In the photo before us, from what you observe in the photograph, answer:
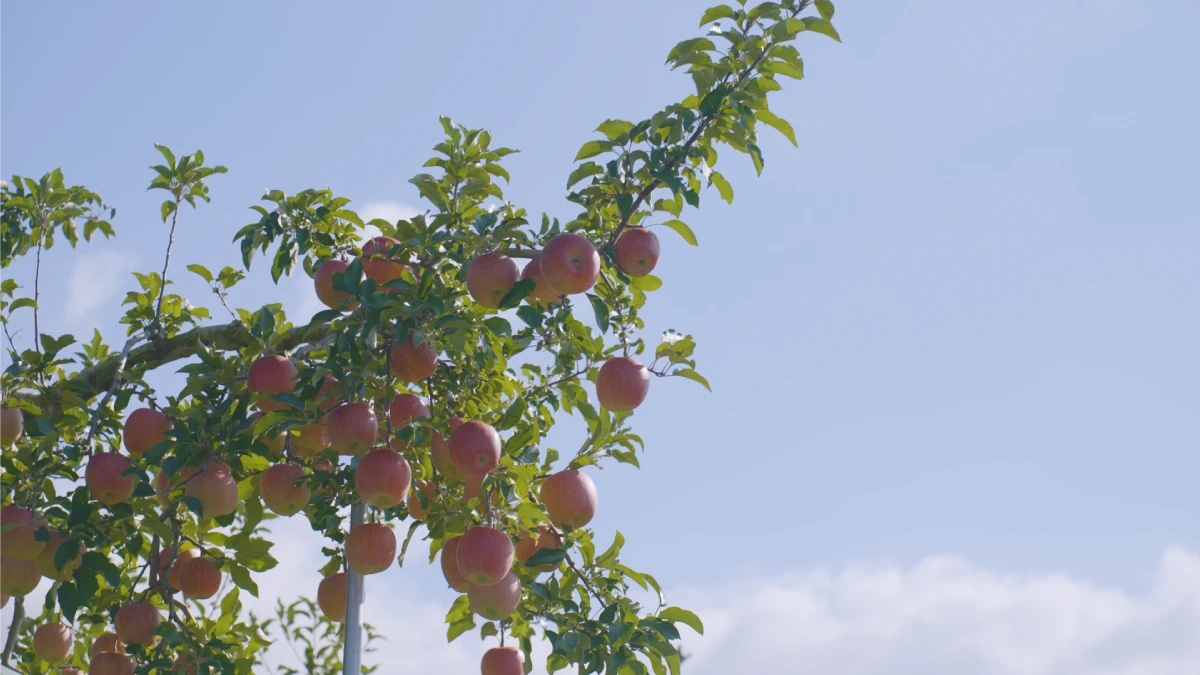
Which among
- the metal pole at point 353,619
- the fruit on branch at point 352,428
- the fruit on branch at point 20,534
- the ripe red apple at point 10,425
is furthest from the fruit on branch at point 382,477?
the ripe red apple at point 10,425

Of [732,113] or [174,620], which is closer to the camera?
[732,113]

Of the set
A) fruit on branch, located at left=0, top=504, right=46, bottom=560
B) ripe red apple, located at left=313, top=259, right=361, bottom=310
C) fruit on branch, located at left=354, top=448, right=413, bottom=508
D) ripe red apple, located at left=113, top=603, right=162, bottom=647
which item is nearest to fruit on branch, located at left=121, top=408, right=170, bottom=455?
fruit on branch, located at left=0, top=504, right=46, bottom=560

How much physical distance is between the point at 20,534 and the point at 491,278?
142 cm

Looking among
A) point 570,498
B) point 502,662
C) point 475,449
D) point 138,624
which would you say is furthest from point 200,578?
point 570,498

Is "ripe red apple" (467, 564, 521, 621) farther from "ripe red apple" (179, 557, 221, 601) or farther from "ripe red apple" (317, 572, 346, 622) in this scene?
"ripe red apple" (179, 557, 221, 601)

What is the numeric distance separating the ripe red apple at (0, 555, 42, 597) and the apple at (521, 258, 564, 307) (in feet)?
5.16

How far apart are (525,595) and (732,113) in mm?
→ 1400

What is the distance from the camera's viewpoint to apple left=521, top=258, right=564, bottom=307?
2650mm

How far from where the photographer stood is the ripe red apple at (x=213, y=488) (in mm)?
2707

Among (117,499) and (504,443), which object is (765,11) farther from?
(117,499)

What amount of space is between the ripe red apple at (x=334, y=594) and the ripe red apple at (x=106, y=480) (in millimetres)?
593

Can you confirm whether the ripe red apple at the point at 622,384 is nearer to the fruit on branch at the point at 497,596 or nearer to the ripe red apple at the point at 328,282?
the fruit on branch at the point at 497,596

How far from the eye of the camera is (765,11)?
246 centimetres

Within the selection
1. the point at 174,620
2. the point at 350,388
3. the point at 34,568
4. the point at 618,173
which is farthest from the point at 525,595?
the point at 34,568
